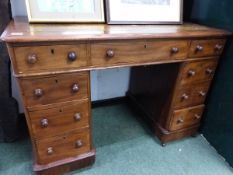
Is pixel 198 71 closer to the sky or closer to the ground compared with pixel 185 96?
closer to the sky

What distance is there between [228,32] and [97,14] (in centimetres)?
80

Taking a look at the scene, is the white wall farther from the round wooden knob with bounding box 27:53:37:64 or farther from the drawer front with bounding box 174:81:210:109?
the round wooden knob with bounding box 27:53:37:64

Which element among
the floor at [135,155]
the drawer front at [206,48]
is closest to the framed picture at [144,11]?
the drawer front at [206,48]

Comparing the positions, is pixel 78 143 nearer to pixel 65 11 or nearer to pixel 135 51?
pixel 135 51

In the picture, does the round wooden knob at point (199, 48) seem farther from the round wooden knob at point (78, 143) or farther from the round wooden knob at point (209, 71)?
the round wooden knob at point (78, 143)

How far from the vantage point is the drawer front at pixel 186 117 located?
1.47 metres

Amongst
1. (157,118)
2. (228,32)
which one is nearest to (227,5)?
(228,32)

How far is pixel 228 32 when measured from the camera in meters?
1.26

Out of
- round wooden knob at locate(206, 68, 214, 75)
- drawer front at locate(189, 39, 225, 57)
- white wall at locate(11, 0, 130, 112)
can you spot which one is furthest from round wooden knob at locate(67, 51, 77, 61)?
round wooden knob at locate(206, 68, 214, 75)

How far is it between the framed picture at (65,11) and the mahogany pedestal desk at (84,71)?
0.22ft

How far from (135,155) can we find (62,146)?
0.53 m

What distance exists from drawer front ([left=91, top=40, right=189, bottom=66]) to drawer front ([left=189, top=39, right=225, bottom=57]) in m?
0.06

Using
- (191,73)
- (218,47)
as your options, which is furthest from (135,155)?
(218,47)

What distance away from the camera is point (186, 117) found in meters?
1.51
